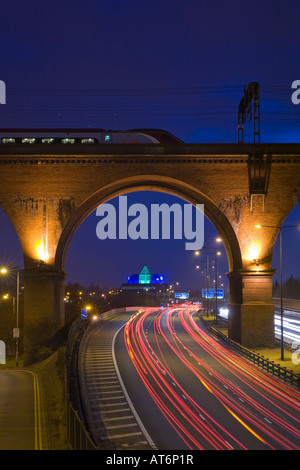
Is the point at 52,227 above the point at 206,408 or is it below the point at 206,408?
above

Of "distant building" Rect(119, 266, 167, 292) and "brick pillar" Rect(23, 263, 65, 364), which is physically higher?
"brick pillar" Rect(23, 263, 65, 364)

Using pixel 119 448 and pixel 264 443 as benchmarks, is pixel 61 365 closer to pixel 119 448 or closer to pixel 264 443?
pixel 119 448

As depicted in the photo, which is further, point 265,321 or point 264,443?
point 265,321

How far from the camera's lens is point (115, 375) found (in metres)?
31.7

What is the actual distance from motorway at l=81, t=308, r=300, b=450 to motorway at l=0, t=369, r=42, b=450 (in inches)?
130

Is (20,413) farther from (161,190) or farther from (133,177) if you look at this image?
(161,190)

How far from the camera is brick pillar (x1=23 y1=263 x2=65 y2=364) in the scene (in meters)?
40.1

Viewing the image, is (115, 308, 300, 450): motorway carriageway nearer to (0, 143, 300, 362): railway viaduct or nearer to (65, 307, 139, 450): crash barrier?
(65, 307, 139, 450): crash barrier

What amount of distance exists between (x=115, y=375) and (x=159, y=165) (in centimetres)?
1759

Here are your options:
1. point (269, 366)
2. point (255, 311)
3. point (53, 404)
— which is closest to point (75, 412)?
point (53, 404)

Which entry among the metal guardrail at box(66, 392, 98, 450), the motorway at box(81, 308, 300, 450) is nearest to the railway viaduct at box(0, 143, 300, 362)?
the motorway at box(81, 308, 300, 450)

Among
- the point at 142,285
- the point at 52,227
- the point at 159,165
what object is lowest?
the point at 142,285
